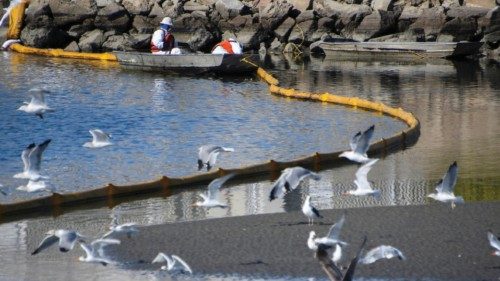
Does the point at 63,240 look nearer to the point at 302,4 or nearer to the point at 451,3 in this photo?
the point at 451,3

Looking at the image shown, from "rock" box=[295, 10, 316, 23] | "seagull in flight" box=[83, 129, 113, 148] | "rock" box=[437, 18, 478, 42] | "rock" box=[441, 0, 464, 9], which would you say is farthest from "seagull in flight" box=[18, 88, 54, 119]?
"rock" box=[441, 0, 464, 9]

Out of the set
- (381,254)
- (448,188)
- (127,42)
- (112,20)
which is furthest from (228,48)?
(381,254)

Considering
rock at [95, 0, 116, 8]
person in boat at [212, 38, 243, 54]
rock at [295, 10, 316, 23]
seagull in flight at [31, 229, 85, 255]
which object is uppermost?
seagull in flight at [31, 229, 85, 255]

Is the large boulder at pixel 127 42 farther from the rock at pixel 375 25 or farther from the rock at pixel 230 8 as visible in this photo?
the rock at pixel 375 25

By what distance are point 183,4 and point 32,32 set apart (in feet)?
21.0

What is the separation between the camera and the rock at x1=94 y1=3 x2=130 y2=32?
161 feet

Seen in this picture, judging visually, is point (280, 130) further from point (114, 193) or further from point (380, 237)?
point (380, 237)

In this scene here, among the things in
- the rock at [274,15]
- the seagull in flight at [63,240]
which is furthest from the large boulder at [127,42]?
the seagull in flight at [63,240]

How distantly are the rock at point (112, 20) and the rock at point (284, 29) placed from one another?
602 cm

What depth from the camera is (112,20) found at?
4928cm

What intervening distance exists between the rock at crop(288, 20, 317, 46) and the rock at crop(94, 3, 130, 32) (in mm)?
6574

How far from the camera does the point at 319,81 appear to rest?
37.3m

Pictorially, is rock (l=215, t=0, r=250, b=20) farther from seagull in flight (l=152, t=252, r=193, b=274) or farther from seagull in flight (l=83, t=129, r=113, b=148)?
seagull in flight (l=152, t=252, r=193, b=274)

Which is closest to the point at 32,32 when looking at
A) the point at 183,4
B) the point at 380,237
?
the point at 183,4
